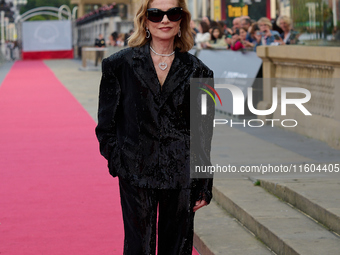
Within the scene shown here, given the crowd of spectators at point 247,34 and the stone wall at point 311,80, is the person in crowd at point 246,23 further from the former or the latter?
the stone wall at point 311,80

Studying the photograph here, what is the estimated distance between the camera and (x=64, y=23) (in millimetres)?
62062

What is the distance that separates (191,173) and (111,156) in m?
0.42

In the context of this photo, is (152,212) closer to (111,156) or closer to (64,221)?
(111,156)

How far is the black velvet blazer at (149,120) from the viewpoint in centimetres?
352

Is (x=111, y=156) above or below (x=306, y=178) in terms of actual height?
above

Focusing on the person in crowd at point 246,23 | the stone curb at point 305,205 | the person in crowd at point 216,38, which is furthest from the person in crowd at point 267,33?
the stone curb at point 305,205

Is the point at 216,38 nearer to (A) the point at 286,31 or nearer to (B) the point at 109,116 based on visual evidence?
(A) the point at 286,31

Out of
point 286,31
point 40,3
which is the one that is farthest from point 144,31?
point 40,3

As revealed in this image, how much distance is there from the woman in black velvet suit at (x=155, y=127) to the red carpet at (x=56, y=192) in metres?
1.94

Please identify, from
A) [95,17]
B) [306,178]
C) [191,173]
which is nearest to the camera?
[191,173]

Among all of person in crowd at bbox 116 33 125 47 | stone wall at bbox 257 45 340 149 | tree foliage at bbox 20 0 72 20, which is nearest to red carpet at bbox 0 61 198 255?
stone wall at bbox 257 45 340 149

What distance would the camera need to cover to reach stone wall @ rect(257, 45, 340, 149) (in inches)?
384

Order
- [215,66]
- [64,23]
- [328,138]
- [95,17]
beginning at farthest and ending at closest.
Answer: [64,23], [95,17], [215,66], [328,138]

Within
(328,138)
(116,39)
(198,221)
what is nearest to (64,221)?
(198,221)
